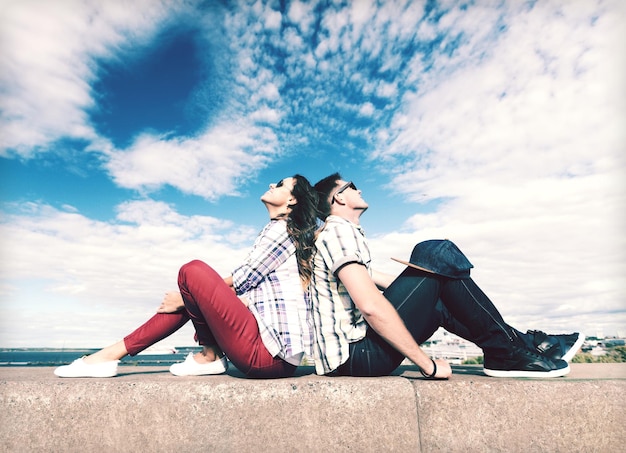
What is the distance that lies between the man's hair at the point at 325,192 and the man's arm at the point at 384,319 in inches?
37.1

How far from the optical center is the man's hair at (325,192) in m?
3.40

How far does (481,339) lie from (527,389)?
1.60ft

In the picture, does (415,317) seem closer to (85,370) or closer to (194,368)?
(194,368)

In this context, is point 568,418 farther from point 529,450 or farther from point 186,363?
point 186,363

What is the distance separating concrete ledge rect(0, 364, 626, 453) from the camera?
7.69ft

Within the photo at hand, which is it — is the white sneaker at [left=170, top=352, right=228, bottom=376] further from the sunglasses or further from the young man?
the sunglasses

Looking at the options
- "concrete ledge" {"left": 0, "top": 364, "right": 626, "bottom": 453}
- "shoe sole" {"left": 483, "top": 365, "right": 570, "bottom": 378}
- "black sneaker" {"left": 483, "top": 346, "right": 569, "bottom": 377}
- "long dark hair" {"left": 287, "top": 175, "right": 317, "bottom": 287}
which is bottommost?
"concrete ledge" {"left": 0, "top": 364, "right": 626, "bottom": 453}

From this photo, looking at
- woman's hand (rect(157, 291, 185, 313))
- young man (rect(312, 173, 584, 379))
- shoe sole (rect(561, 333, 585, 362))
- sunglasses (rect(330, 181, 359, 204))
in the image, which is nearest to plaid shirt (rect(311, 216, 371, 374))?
young man (rect(312, 173, 584, 379))

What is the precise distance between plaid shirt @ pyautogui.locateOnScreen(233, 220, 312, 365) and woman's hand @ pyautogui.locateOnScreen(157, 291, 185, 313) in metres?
0.44

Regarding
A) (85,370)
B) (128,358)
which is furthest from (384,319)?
(128,358)

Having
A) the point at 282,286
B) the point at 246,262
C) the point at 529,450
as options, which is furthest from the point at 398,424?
the point at 246,262

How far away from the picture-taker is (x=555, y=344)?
282 centimetres

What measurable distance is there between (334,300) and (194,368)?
1260 millimetres

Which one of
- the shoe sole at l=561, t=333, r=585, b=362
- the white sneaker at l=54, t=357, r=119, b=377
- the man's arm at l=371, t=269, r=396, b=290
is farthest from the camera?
the man's arm at l=371, t=269, r=396, b=290
